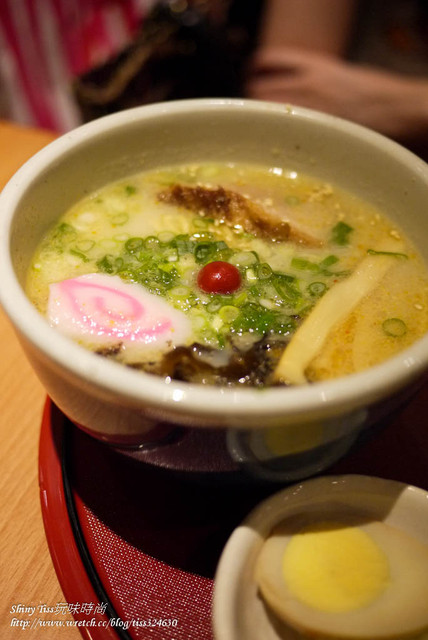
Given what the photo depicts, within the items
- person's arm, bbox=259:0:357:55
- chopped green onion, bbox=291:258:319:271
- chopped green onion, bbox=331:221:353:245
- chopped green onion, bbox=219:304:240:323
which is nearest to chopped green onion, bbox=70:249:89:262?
chopped green onion, bbox=219:304:240:323

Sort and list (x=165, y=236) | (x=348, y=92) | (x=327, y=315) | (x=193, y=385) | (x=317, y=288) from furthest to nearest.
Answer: (x=348, y=92) < (x=165, y=236) < (x=317, y=288) < (x=327, y=315) < (x=193, y=385)

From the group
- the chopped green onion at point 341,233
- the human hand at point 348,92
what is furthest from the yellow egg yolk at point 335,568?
the human hand at point 348,92

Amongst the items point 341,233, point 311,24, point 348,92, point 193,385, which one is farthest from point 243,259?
point 311,24

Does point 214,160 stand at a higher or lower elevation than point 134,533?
higher

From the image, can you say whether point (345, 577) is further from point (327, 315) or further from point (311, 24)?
point (311, 24)

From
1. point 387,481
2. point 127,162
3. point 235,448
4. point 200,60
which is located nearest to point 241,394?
point 235,448

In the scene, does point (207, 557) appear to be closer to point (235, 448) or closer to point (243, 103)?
point (235, 448)
